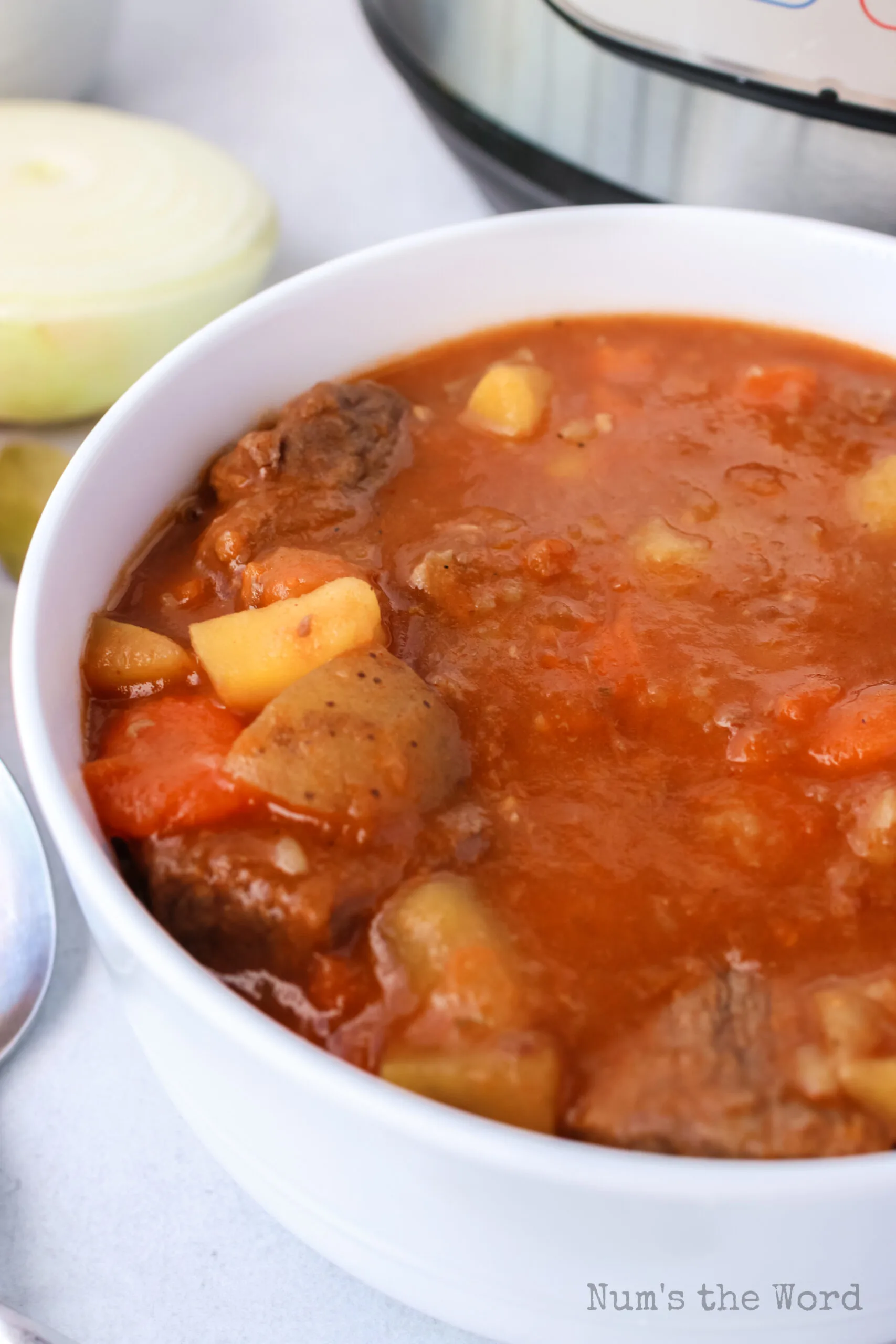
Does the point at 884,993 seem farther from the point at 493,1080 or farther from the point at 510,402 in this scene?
the point at 510,402

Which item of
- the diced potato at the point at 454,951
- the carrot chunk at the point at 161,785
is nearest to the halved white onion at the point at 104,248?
the carrot chunk at the point at 161,785

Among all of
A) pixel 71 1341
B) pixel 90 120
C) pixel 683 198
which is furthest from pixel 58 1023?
pixel 90 120

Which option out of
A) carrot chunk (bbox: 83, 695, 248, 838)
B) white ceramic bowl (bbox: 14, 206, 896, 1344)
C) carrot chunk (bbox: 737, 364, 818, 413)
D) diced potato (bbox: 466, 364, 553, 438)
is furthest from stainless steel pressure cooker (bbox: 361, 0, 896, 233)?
carrot chunk (bbox: 83, 695, 248, 838)

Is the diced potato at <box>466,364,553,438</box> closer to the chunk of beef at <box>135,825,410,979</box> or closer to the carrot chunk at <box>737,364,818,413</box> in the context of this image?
the carrot chunk at <box>737,364,818,413</box>

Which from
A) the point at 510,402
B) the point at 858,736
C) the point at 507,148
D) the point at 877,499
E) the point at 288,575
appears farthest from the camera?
the point at 507,148

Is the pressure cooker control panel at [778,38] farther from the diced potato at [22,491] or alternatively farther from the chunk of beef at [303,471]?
the diced potato at [22,491]

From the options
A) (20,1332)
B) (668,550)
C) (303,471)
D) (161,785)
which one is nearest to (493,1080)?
(161,785)

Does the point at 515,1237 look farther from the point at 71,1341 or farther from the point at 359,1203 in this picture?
the point at 71,1341
